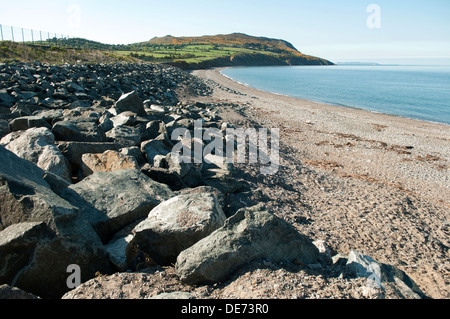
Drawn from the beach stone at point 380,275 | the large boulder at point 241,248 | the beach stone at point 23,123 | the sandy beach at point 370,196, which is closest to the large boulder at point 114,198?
the large boulder at point 241,248

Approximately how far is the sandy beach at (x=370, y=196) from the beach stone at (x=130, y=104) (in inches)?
180

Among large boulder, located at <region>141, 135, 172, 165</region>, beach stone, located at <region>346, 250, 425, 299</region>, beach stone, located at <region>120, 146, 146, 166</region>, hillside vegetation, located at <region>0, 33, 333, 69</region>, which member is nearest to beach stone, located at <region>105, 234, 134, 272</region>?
beach stone, located at <region>120, 146, 146, 166</region>

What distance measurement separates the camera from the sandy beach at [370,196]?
6070mm

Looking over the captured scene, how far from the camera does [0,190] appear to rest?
3438 mm

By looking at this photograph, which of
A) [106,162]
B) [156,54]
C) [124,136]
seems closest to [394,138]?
[124,136]

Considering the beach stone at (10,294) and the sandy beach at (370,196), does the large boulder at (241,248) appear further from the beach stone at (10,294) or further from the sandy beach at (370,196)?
the beach stone at (10,294)

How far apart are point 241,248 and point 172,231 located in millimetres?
927

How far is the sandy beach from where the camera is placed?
6.07m

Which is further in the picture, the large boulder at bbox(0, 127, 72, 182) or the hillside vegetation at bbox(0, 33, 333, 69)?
the hillside vegetation at bbox(0, 33, 333, 69)

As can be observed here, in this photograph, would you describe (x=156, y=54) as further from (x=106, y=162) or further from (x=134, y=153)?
(x=106, y=162)

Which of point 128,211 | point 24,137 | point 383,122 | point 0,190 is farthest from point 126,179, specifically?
point 383,122

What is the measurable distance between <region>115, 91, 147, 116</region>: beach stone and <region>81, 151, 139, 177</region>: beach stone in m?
4.72

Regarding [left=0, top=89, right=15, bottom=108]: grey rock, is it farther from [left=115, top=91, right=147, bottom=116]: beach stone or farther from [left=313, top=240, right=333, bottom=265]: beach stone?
[left=313, top=240, right=333, bottom=265]: beach stone

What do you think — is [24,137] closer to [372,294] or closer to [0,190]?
[0,190]
